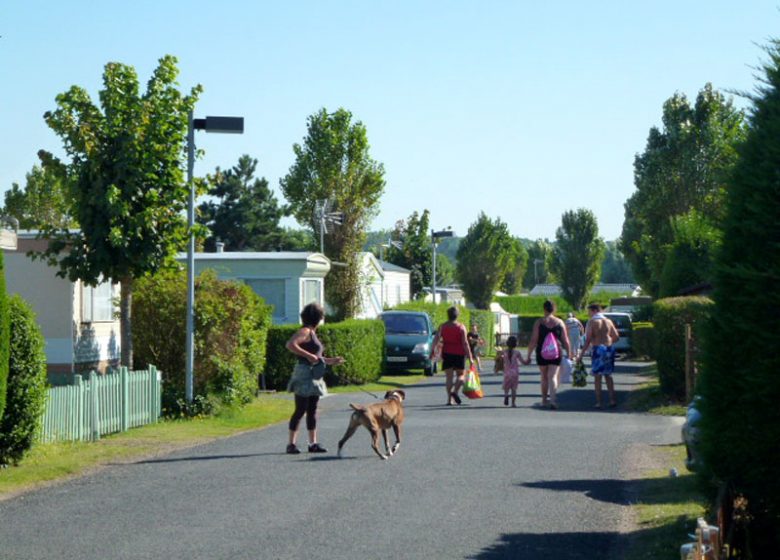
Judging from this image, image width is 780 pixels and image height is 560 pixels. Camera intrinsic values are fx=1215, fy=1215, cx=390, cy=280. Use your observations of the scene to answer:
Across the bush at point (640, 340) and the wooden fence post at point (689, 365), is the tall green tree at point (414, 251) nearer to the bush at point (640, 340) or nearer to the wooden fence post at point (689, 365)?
the bush at point (640, 340)

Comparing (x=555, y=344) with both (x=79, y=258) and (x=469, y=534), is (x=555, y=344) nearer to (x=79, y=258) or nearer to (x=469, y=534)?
(x=79, y=258)

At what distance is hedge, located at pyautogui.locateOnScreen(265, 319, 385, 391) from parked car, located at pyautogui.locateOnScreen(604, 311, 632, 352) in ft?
57.5

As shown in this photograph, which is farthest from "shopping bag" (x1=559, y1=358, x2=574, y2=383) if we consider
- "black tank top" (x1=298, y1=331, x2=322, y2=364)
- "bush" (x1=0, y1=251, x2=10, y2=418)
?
"bush" (x1=0, y1=251, x2=10, y2=418)

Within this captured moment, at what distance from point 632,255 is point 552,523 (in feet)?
173

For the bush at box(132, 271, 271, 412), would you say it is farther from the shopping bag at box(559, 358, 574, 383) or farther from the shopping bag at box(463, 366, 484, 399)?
the shopping bag at box(559, 358, 574, 383)

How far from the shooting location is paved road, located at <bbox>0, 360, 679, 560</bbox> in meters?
8.75

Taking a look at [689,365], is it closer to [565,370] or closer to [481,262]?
[565,370]

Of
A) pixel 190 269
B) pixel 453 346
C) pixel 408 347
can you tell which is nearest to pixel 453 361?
pixel 453 346

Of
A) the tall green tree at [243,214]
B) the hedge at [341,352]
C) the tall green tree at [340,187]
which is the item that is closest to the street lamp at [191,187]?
the hedge at [341,352]

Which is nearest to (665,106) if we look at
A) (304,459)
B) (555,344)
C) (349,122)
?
(349,122)

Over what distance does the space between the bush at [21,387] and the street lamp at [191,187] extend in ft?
18.7

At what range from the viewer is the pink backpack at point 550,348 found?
2064cm

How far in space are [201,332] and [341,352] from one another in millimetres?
8076

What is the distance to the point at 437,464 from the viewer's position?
13344 mm
